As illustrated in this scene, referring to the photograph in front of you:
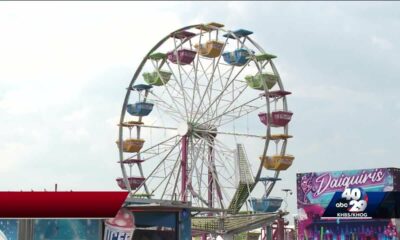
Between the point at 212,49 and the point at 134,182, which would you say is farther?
the point at 134,182

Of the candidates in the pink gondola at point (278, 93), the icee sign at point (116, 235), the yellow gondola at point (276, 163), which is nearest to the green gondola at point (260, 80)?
the pink gondola at point (278, 93)

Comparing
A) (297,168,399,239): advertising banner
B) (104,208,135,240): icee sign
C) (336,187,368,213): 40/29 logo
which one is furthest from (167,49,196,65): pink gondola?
(104,208,135,240): icee sign

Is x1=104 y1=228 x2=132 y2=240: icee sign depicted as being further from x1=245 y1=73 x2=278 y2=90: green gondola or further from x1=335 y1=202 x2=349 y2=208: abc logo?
x1=335 y1=202 x2=349 y2=208: abc logo

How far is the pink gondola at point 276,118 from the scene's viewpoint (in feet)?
174

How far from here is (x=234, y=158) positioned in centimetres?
5275

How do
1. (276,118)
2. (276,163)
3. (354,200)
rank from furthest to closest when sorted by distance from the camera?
1. (354,200)
2. (276,118)
3. (276,163)

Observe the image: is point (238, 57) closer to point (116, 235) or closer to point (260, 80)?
point (260, 80)

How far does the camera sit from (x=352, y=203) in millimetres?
53562

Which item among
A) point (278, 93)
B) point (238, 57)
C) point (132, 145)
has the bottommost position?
point (132, 145)

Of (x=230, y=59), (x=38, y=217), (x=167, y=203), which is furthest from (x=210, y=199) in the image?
(x=38, y=217)

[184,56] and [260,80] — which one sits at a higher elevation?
[184,56]

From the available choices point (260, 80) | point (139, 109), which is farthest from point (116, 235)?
point (139, 109)

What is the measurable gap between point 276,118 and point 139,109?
11.6 meters

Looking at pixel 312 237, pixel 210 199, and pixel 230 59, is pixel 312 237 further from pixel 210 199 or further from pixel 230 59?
pixel 230 59
